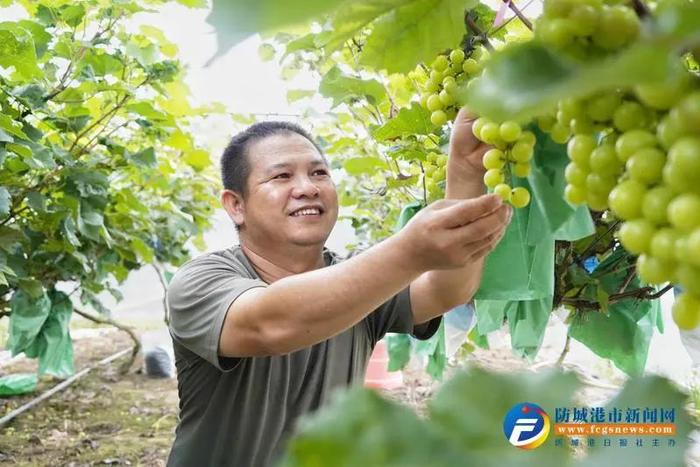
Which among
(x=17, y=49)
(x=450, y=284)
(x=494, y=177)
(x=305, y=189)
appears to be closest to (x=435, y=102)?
(x=494, y=177)

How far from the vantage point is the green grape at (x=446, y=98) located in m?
0.79

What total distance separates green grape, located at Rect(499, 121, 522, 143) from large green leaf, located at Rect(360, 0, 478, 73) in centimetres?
15

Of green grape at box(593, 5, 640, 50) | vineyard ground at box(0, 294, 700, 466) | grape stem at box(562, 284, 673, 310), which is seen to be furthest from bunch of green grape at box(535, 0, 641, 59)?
vineyard ground at box(0, 294, 700, 466)

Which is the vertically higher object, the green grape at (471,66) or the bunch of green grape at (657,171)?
the green grape at (471,66)

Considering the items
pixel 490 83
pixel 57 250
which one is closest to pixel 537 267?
pixel 490 83

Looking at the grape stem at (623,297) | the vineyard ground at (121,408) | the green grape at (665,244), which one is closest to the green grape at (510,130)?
the green grape at (665,244)

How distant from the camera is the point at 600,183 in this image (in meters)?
0.39

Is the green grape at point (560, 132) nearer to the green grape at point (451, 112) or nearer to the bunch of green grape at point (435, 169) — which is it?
the green grape at point (451, 112)

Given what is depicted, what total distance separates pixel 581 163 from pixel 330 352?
114 cm

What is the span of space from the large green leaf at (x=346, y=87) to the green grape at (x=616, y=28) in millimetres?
910

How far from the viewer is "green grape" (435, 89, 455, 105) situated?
2.61ft

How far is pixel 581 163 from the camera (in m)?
0.40

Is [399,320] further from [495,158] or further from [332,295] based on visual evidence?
[495,158]

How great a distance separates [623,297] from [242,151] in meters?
0.99
